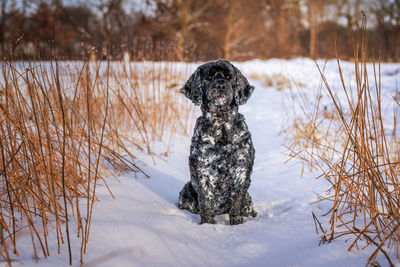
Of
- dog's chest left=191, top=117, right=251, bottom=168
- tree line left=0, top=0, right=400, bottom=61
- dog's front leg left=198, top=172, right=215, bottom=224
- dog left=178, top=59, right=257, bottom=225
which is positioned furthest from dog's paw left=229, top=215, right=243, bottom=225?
tree line left=0, top=0, right=400, bottom=61

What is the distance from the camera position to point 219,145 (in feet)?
7.13

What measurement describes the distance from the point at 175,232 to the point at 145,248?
1.13ft

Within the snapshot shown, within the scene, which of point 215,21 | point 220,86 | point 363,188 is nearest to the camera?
Result: point 363,188

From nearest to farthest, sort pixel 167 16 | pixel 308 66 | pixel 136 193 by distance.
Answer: pixel 136 193 → pixel 308 66 → pixel 167 16

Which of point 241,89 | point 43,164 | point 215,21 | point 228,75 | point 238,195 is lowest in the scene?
point 238,195

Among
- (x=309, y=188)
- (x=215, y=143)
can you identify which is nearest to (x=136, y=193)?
(x=215, y=143)

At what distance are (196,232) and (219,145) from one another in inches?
25.4

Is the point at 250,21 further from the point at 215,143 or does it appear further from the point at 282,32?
the point at 215,143

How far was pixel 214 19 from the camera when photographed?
1905 centimetres

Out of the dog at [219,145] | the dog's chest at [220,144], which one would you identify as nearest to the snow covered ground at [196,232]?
the dog at [219,145]

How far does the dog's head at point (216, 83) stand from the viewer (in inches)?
80.1

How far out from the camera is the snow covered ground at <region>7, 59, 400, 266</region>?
156 cm

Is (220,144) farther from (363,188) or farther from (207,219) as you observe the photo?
(363,188)

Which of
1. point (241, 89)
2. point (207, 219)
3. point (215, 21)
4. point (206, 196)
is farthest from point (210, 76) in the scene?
point (215, 21)
